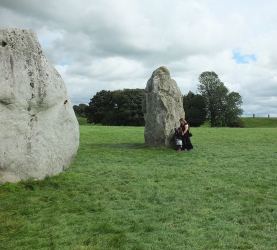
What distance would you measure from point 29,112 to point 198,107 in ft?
198

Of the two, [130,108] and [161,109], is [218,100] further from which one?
[161,109]

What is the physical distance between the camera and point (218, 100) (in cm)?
6519

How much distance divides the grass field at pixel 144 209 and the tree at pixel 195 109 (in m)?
52.9

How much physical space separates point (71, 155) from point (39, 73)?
116 inches

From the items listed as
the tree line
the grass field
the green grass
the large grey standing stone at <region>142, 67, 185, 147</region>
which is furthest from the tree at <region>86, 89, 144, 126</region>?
the grass field

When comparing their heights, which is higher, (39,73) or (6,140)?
(39,73)

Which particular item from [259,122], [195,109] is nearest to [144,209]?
[195,109]

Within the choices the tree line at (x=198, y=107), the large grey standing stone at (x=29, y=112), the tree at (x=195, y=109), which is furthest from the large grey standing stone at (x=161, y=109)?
the tree at (x=195, y=109)

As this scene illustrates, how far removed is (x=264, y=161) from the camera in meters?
13.3

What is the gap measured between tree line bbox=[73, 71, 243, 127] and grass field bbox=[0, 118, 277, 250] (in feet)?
166

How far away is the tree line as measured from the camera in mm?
63125

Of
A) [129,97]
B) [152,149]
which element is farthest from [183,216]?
[129,97]

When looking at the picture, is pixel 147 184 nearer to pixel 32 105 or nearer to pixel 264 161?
pixel 32 105

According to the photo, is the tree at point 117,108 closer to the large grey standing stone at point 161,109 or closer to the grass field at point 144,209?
the large grey standing stone at point 161,109
